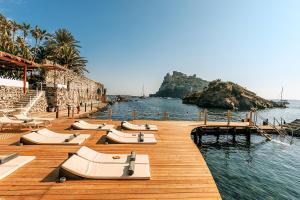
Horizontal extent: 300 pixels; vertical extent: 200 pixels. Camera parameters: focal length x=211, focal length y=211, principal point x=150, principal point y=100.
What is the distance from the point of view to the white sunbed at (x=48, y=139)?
31.3ft

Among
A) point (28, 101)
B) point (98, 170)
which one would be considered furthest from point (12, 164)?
point (28, 101)

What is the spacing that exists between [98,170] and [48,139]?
5.11m

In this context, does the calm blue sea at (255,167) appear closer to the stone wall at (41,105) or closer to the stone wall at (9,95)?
the stone wall at (41,105)

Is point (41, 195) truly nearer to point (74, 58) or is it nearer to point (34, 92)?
point (34, 92)

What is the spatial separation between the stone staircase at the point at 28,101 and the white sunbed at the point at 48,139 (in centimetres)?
1375

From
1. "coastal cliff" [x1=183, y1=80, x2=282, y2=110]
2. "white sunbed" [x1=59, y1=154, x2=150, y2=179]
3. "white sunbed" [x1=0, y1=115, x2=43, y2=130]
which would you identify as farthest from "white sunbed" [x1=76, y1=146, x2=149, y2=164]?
"coastal cliff" [x1=183, y1=80, x2=282, y2=110]

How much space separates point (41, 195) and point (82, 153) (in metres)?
2.16

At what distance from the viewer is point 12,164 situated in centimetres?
668

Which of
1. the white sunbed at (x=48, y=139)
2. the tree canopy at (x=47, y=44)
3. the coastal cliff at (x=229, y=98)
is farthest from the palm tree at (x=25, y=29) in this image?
the coastal cliff at (x=229, y=98)

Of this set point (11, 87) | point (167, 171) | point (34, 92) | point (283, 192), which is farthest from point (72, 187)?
point (34, 92)

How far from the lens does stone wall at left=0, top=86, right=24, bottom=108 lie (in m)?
21.5

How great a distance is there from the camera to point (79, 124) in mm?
14297

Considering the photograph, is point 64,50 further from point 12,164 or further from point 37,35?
point 12,164

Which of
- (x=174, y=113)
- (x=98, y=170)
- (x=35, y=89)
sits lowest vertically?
(x=174, y=113)
